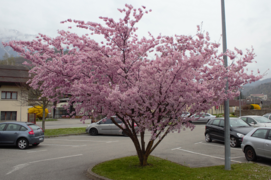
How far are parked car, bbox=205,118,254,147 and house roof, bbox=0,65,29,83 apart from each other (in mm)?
24080

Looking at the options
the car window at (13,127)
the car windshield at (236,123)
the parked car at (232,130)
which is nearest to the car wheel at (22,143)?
the car window at (13,127)

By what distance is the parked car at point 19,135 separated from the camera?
1288cm

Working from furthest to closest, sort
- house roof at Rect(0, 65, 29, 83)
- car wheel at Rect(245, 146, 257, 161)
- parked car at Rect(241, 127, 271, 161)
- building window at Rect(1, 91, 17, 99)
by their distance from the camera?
building window at Rect(1, 91, 17, 99)
house roof at Rect(0, 65, 29, 83)
car wheel at Rect(245, 146, 257, 161)
parked car at Rect(241, 127, 271, 161)

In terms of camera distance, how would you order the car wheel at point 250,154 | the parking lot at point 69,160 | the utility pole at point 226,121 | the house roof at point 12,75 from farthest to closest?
the house roof at point 12,75 < the car wheel at point 250,154 < the parking lot at point 69,160 < the utility pole at point 226,121

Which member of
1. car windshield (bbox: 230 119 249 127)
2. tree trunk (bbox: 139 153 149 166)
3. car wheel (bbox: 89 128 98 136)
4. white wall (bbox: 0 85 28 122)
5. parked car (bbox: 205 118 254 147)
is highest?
white wall (bbox: 0 85 28 122)

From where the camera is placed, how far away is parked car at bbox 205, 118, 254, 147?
12617 mm

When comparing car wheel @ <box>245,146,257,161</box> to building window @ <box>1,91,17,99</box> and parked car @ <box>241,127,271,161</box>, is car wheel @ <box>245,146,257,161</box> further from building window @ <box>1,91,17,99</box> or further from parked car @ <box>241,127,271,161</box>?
building window @ <box>1,91,17,99</box>

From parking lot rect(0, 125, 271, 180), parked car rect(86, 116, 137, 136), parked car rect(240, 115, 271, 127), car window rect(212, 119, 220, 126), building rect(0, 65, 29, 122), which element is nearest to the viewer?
parking lot rect(0, 125, 271, 180)

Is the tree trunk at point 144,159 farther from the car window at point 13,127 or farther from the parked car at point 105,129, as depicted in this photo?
the parked car at point 105,129

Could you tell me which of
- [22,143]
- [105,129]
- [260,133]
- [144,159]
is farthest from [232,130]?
[22,143]

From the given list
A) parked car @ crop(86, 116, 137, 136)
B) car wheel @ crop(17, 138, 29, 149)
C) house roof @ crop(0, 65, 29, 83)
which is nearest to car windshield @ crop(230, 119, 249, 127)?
parked car @ crop(86, 116, 137, 136)

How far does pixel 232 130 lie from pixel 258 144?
409cm

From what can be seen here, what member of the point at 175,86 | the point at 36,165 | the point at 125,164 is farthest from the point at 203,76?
the point at 36,165

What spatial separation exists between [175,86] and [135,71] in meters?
1.40
